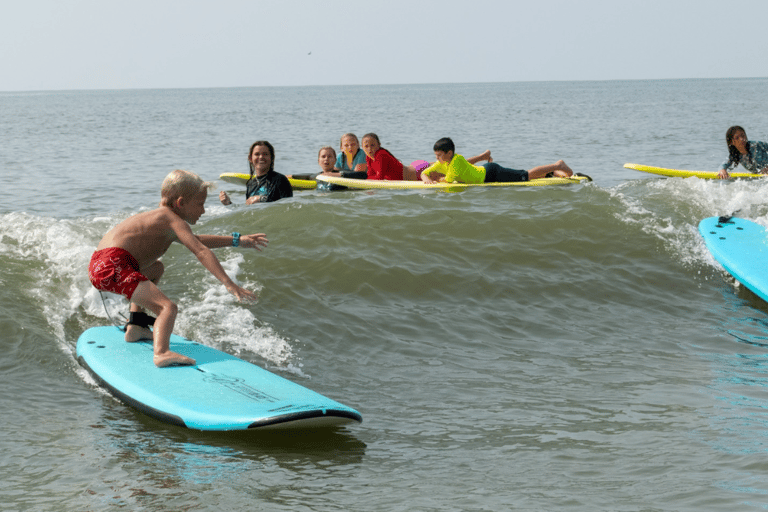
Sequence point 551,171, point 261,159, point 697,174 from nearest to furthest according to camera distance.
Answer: point 261,159 < point 551,171 < point 697,174

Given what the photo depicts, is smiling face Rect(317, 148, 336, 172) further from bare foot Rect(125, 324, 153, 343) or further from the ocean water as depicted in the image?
bare foot Rect(125, 324, 153, 343)

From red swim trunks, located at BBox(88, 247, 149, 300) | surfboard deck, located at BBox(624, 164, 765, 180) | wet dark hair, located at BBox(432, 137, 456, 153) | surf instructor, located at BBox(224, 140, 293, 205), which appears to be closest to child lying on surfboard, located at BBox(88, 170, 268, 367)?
red swim trunks, located at BBox(88, 247, 149, 300)

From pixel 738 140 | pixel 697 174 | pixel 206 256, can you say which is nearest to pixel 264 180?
pixel 206 256

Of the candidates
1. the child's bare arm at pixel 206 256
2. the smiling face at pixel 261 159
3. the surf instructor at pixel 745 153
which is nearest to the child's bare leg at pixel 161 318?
the child's bare arm at pixel 206 256

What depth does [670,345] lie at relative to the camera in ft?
20.8

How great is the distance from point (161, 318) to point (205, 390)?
2.00ft

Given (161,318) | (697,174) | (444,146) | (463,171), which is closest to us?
(161,318)

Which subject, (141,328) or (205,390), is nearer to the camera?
(205,390)

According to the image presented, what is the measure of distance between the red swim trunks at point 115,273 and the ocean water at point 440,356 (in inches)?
29.5

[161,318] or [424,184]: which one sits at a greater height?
[424,184]

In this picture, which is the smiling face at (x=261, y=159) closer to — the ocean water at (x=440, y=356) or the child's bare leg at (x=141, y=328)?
the ocean water at (x=440, y=356)

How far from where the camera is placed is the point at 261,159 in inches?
365

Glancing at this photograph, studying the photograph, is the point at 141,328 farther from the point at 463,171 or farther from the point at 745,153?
the point at 745,153

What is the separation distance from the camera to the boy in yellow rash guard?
37.6ft
